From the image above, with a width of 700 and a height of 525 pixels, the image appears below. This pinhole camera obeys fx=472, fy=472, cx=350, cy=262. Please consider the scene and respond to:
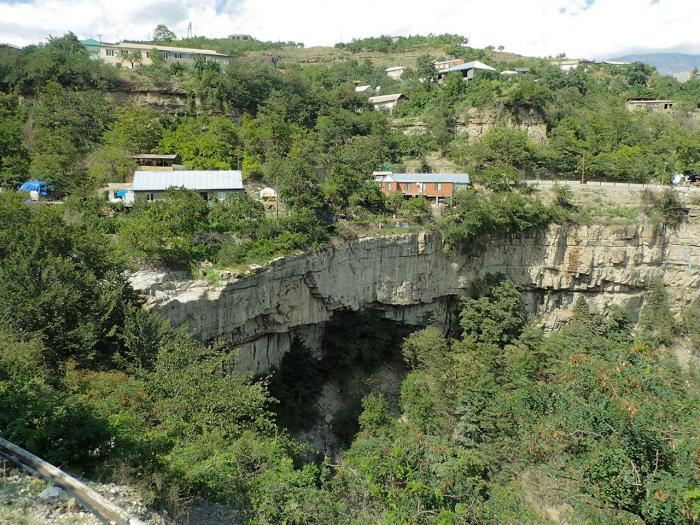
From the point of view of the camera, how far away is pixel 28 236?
48.6 ft

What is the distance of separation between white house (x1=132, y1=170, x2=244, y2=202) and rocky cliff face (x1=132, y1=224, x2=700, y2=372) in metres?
7.08

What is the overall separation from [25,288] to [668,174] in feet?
142

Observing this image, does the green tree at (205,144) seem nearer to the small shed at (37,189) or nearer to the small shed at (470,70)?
the small shed at (37,189)

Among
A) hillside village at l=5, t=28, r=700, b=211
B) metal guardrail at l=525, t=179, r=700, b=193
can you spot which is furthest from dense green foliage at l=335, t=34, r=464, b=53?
metal guardrail at l=525, t=179, r=700, b=193

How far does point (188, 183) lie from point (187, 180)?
0.88 ft

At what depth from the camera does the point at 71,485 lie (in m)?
6.90

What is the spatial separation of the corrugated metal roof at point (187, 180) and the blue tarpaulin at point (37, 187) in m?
4.98

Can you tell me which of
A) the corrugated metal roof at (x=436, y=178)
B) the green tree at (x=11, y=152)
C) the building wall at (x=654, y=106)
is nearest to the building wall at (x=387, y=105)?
the corrugated metal roof at (x=436, y=178)

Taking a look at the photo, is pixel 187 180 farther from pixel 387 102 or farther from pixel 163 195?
pixel 387 102

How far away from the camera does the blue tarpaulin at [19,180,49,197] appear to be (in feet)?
82.2

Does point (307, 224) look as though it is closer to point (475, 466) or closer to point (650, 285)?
point (475, 466)

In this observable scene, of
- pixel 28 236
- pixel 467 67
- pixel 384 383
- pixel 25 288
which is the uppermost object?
pixel 467 67

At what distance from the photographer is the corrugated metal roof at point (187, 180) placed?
24.8m

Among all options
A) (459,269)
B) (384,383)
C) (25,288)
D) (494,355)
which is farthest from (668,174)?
(25,288)
